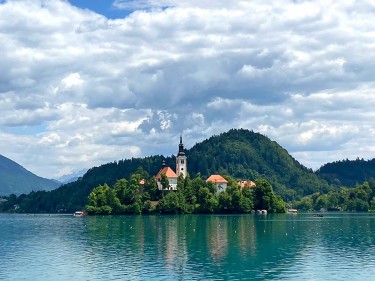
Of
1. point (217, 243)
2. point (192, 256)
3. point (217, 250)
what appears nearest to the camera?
point (192, 256)

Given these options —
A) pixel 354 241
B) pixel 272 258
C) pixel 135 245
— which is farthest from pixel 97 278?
pixel 354 241

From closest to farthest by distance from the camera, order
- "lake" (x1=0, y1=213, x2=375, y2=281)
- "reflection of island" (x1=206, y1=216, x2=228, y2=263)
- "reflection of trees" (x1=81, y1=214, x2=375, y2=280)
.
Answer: "lake" (x1=0, y1=213, x2=375, y2=281), "reflection of trees" (x1=81, y1=214, x2=375, y2=280), "reflection of island" (x1=206, y1=216, x2=228, y2=263)

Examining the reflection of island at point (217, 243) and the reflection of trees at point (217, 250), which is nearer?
the reflection of trees at point (217, 250)

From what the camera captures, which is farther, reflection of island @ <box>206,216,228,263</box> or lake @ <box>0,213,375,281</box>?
reflection of island @ <box>206,216,228,263</box>

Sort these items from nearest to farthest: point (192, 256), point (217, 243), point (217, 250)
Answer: point (192, 256) < point (217, 250) < point (217, 243)

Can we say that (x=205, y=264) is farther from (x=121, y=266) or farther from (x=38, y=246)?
(x=38, y=246)

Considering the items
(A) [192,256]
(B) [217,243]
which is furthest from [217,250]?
(B) [217,243]

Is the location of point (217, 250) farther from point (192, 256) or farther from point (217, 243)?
point (217, 243)

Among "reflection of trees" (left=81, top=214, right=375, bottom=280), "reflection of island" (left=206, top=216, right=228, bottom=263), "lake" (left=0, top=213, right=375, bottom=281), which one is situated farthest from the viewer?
"reflection of island" (left=206, top=216, right=228, bottom=263)

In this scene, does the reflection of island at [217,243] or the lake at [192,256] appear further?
the reflection of island at [217,243]

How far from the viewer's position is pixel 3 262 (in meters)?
76.4

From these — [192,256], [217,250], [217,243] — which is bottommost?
[192,256]

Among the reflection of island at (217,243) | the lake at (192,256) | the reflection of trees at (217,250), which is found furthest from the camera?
the reflection of island at (217,243)

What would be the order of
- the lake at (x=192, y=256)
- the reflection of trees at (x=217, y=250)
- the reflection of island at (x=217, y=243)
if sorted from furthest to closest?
1. the reflection of island at (x=217, y=243)
2. the reflection of trees at (x=217, y=250)
3. the lake at (x=192, y=256)
